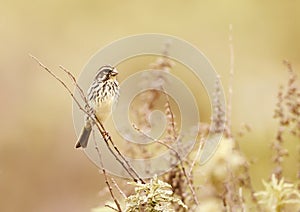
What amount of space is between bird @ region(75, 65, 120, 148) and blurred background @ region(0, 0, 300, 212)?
234 cm

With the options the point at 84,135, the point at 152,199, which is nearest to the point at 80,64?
the point at 84,135

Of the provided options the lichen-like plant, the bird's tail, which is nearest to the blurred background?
the bird's tail

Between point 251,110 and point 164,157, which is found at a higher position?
point 251,110

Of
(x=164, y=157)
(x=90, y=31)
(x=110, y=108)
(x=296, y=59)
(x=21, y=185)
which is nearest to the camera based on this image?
(x=110, y=108)

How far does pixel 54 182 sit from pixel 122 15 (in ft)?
6.26

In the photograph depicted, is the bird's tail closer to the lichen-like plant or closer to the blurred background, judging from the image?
the lichen-like plant

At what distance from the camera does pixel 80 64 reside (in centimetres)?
605

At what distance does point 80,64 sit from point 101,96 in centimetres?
414

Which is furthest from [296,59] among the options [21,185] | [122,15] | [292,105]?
[292,105]

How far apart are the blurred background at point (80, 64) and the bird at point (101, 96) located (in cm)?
234

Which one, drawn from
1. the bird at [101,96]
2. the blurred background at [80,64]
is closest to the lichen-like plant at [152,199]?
the bird at [101,96]

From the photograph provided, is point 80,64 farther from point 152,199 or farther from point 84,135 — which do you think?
point 152,199

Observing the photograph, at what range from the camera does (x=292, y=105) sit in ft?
8.15

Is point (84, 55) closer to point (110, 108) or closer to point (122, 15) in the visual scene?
point (122, 15)
